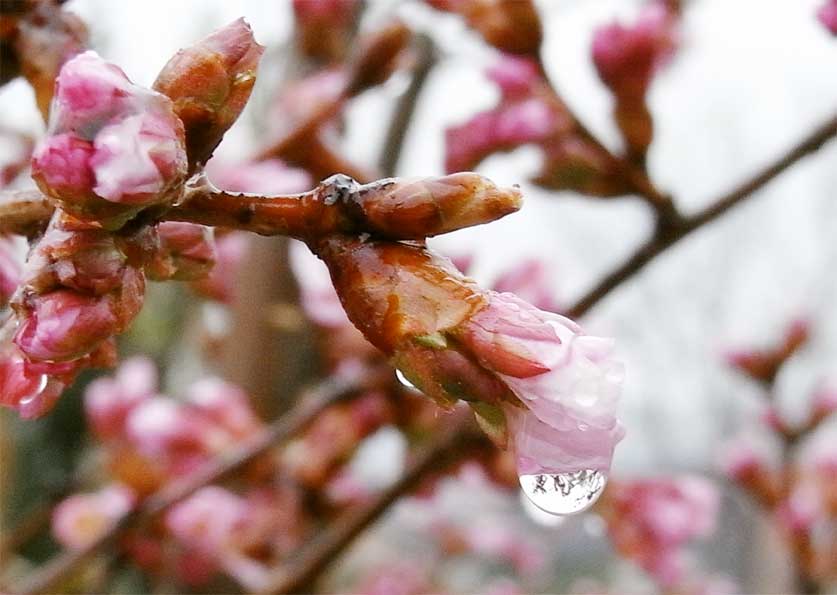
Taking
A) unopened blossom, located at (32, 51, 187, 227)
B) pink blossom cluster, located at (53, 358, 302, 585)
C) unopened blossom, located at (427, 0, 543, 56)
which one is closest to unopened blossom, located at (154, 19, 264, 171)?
unopened blossom, located at (32, 51, 187, 227)

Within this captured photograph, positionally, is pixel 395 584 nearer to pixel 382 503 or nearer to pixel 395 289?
pixel 382 503

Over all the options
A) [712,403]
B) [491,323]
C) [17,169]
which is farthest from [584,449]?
A: [712,403]

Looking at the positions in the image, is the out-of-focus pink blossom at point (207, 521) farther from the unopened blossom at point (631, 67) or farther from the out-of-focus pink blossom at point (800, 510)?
the out-of-focus pink blossom at point (800, 510)

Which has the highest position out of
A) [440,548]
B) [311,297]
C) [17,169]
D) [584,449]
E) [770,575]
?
[584,449]

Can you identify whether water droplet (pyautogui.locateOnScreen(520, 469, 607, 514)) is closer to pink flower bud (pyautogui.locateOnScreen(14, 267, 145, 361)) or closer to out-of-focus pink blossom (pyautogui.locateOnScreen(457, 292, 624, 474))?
out-of-focus pink blossom (pyautogui.locateOnScreen(457, 292, 624, 474))

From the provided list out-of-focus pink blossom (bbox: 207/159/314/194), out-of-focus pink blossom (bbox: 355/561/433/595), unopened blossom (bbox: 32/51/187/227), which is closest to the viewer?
unopened blossom (bbox: 32/51/187/227)

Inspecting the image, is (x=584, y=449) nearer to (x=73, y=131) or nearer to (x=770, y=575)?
(x=73, y=131)

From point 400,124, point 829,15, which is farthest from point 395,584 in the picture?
point 829,15
